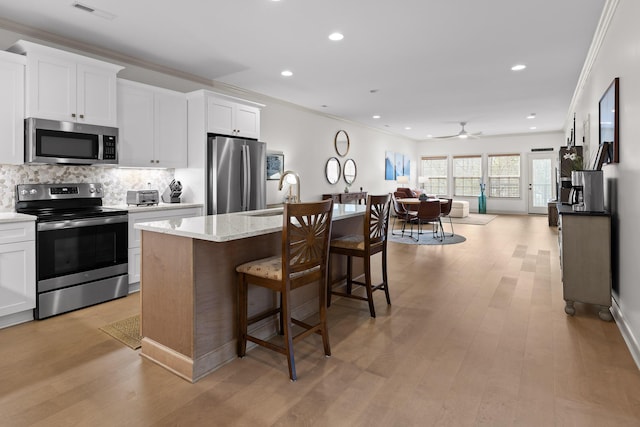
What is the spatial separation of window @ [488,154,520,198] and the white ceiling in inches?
229

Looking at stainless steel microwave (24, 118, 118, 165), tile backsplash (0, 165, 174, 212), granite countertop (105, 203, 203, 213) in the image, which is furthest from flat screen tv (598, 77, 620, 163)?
tile backsplash (0, 165, 174, 212)

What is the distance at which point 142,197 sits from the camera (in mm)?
4203

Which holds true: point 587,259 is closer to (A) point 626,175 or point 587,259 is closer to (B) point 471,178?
(A) point 626,175

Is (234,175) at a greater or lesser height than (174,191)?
greater

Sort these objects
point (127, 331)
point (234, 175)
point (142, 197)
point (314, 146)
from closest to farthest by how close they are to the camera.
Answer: point (127, 331)
point (142, 197)
point (234, 175)
point (314, 146)

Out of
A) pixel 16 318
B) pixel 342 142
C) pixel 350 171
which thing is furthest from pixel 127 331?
pixel 350 171

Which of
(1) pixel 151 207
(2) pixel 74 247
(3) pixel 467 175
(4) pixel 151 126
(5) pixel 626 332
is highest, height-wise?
(3) pixel 467 175

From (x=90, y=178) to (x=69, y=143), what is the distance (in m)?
0.58

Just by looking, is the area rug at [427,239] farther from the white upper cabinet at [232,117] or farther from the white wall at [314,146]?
the white upper cabinet at [232,117]

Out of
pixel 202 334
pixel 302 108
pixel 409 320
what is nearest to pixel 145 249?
pixel 202 334

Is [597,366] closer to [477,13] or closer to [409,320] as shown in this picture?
[409,320]

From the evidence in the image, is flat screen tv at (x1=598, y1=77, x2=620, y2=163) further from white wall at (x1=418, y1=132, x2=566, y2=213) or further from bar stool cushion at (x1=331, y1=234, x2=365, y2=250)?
white wall at (x1=418, y1=132, x2=566, y2=213)

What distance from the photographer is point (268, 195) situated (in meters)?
6.44

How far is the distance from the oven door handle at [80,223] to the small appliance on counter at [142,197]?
0.45m
